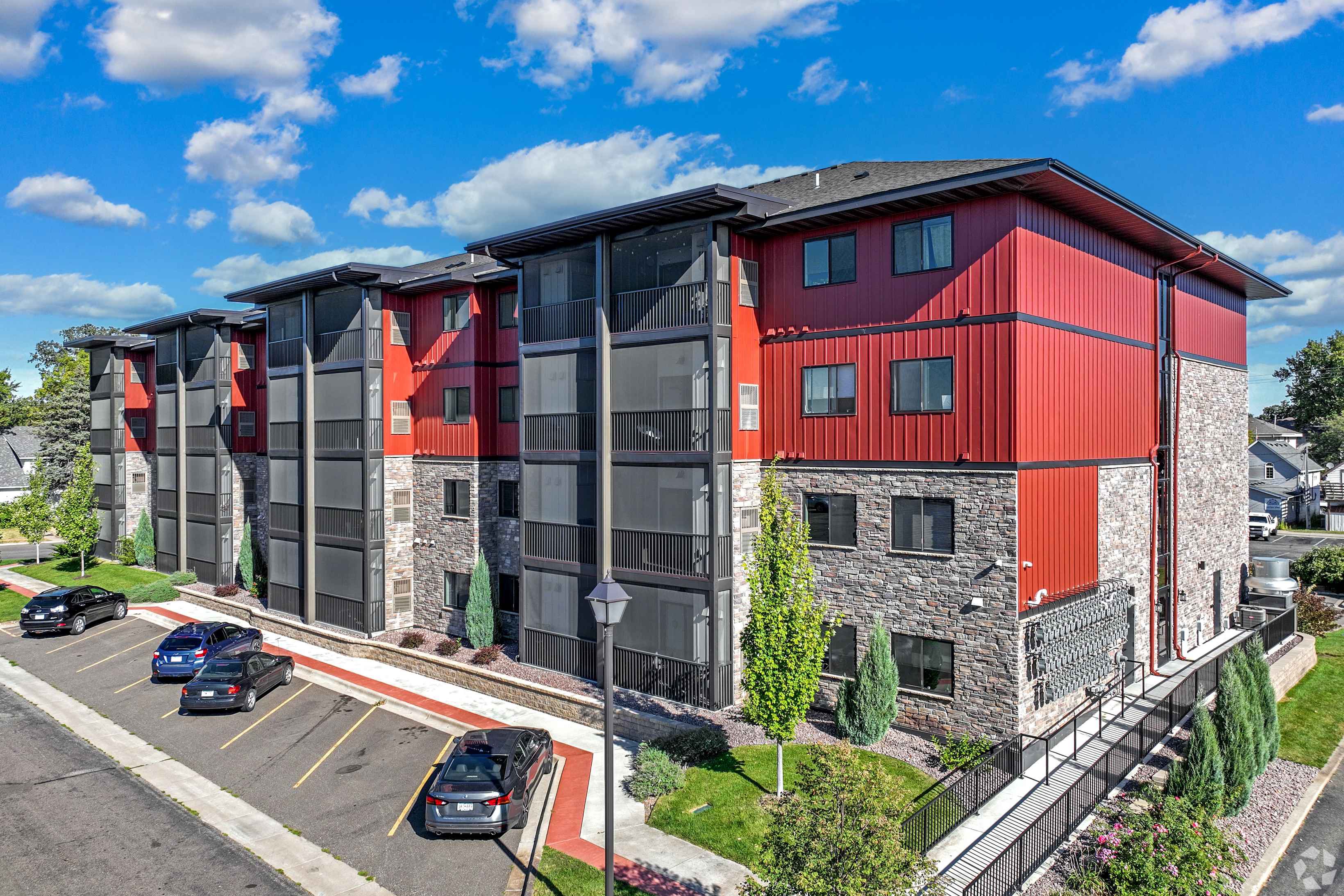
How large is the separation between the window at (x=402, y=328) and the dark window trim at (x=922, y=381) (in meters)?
17.4

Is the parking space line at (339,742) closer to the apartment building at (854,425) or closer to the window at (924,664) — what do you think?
the apartment building at (854,425)

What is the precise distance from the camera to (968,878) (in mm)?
12328

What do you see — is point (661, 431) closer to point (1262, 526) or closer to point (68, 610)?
point (68, 610)

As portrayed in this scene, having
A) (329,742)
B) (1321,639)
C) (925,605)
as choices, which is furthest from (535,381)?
(1321,639)

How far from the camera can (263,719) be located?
20766 millimetres

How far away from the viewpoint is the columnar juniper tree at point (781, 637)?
15516mm

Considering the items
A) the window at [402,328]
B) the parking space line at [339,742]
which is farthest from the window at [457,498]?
the parking space line at [339,742]

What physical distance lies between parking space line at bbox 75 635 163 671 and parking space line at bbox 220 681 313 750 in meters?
8.17

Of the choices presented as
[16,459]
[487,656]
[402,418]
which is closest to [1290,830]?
[487,656]

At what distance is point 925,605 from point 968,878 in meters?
6.48

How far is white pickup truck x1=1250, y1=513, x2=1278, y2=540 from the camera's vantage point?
181 feet

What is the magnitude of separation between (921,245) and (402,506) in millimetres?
20142

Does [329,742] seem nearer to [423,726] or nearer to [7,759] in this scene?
[423,726]

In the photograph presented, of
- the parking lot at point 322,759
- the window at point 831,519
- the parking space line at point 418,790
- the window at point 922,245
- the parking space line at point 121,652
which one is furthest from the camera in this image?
the parking space line at point 121,652
